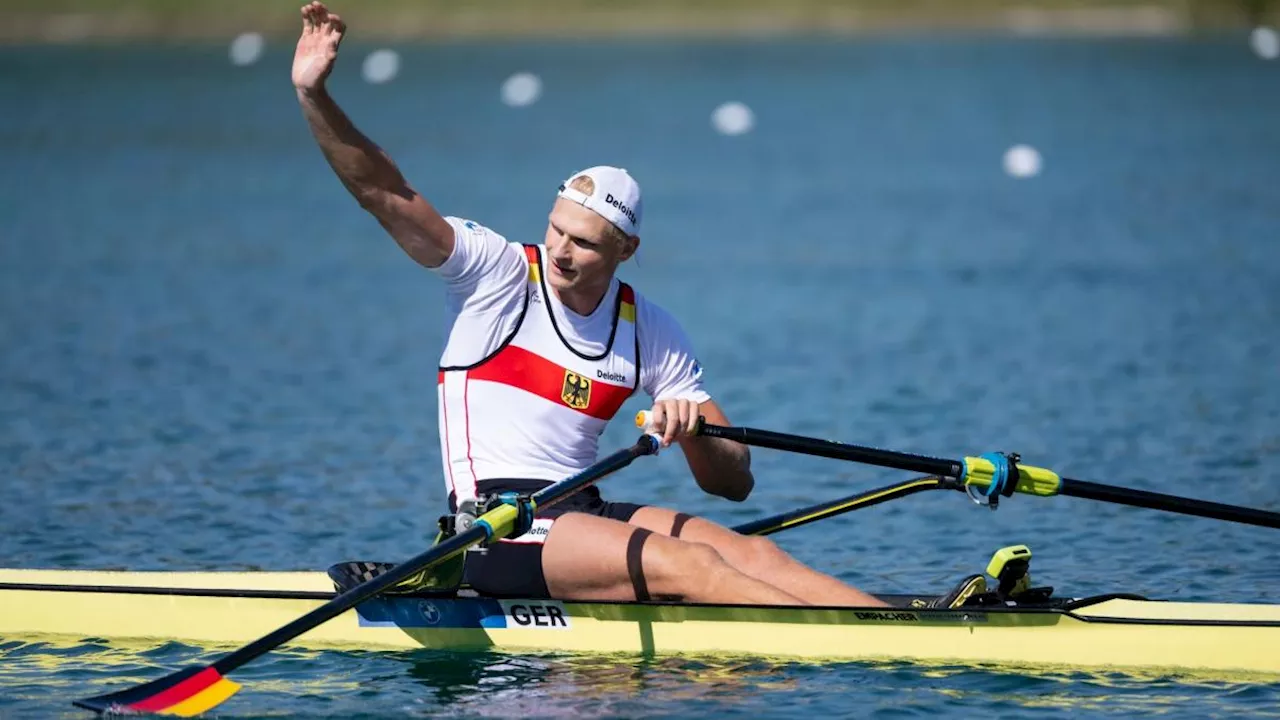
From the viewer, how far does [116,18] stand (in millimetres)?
74438

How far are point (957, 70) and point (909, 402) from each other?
41802 millimetres

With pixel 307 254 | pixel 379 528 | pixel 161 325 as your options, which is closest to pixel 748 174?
pixel 307 254

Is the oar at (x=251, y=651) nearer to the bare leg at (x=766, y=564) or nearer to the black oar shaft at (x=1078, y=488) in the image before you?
the bare leg at (x=766, y=564)

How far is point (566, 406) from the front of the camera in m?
7.82

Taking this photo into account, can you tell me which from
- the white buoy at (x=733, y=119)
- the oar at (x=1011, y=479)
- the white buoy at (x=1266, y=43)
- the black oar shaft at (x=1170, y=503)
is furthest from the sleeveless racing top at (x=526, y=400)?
the white buoy at (x=1266, y=43)

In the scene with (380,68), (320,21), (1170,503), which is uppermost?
(380,68)

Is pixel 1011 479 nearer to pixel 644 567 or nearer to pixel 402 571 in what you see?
pixel 644 567

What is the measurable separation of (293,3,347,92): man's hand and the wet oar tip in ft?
7.65

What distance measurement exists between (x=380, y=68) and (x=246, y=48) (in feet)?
37.1

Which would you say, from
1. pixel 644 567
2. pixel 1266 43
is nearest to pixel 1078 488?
pixel 644 567

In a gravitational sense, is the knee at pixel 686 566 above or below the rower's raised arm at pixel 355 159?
below

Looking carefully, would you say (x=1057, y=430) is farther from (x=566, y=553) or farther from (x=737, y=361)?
(x=566, y=553)

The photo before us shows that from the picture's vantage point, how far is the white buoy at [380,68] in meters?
55.0

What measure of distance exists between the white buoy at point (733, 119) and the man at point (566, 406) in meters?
34.3
